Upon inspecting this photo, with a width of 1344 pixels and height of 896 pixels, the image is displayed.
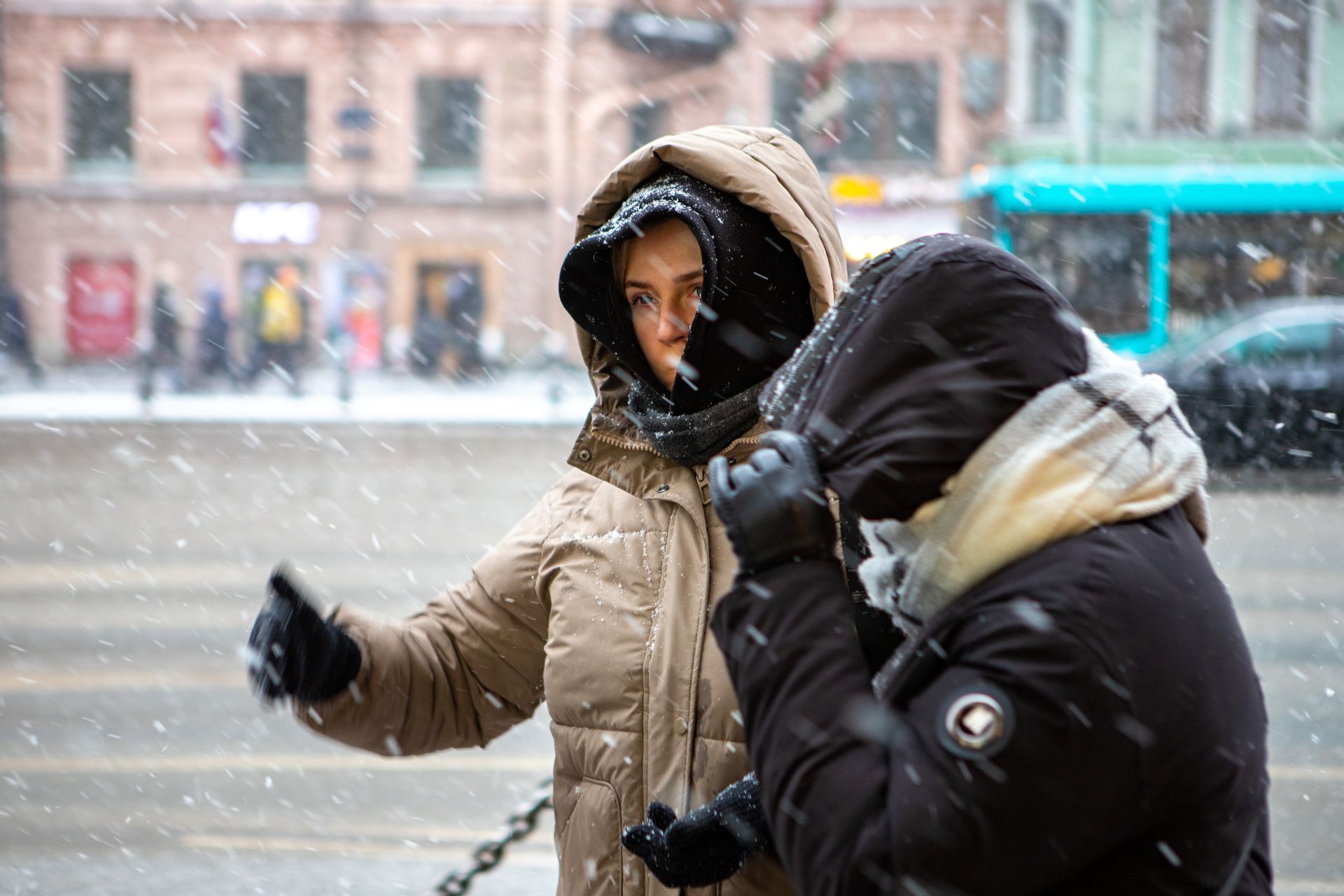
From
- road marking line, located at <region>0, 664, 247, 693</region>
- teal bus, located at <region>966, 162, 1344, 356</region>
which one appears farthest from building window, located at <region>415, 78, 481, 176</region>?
road marking line, located at <region>0, 664, 247, 693</region>

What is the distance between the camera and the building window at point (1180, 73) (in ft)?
92.2

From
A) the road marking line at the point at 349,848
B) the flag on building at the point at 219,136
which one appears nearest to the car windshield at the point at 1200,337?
the road marking line at the point at 349,848

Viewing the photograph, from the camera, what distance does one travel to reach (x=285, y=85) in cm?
3033

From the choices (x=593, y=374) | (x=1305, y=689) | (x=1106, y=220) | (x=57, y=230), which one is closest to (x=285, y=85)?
(x=57, y=230)

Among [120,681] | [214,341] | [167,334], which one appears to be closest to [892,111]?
[214,341]

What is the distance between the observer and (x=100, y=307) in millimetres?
29406

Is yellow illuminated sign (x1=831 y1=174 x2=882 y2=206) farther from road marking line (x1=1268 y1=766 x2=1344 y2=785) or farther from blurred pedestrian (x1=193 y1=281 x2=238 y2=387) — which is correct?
road marking line (x1=1268 y1=766 x2=1344 y2=785)

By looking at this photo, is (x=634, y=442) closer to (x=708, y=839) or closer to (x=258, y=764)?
(x=708, y=839)

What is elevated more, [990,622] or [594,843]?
[990,622]

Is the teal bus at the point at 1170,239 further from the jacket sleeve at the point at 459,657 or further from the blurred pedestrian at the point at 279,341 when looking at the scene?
the jacket sleeve at the point at 459,657

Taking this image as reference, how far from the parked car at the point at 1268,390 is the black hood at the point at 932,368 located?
12.2 m

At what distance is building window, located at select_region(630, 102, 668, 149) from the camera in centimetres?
3003

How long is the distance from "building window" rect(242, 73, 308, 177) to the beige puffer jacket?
29.8 metres

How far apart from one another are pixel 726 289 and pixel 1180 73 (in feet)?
96.5
